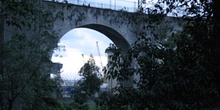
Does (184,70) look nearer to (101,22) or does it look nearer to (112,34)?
(101,22)

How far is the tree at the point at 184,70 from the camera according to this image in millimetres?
4122

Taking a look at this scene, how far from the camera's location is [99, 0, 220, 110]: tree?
4122 millimetres

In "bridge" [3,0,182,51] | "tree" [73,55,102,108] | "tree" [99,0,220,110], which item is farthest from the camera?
"tree" [73,55,102,108]

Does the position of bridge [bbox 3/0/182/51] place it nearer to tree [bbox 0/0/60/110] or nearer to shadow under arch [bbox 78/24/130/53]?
shadow under arch [bbox 78/24/130/53]

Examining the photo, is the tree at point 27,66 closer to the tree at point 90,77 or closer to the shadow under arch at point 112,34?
the tree at point 90,77

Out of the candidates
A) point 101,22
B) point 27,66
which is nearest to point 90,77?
point 101,22

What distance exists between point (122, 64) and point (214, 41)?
4.00 feet

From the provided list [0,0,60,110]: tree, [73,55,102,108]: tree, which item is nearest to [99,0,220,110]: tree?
[0,0,60,110]: tree

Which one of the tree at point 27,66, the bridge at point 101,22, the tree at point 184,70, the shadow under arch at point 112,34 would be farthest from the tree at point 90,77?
the tree at point 184,70

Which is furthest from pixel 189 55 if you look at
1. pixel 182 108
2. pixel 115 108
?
pixel 115 108

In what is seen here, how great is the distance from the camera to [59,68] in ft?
33.7

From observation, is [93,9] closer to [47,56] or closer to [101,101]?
[47,56]

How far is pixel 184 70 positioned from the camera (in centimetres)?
423

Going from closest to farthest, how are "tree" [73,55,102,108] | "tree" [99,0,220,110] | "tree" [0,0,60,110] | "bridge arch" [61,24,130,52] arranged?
"tree" [99,0,220,110] < "tree" [0,0,60,110] < "tree" [73,55,102,108] < "bridge arch" [61,24,130,52]
